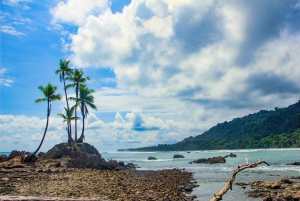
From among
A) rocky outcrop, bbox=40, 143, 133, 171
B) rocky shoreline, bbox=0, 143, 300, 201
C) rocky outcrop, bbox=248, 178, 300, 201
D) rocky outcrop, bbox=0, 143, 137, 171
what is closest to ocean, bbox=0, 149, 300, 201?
rocky outcrop, bbox=248, 178, 300, 201

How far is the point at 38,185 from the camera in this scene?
18.2 meters

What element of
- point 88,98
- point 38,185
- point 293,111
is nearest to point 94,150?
point 88,98

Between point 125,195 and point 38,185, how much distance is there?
6.37 metres

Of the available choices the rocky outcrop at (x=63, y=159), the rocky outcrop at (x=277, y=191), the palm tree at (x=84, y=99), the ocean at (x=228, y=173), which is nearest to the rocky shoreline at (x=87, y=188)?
the rocky outcrop at (x=277, y=191)

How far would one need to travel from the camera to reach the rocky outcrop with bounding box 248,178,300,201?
59.3 feet

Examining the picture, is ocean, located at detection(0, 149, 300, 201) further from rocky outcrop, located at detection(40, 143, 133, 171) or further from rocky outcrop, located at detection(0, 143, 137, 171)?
rocky outcrop, located at detection(0, 143, 137, 171)

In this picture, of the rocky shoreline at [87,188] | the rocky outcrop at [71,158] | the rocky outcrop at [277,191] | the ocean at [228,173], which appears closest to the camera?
the rocky shoreline at [87,188]

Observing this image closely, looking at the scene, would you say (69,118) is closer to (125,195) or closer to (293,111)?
(125,195)

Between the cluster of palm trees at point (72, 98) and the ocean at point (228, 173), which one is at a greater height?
the cluster of palm trees at point (72, 98)

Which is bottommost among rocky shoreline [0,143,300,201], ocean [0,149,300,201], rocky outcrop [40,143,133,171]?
ocean [0,149,300,201]

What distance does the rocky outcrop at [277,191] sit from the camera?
1808cm

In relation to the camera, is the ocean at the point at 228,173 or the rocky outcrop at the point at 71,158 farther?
the rocky outcrop at the point at 71,158

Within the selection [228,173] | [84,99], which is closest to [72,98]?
[84,99]

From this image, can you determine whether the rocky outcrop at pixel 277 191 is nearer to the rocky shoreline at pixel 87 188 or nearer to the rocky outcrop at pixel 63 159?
the rocky shoreline at pixel 87 188
